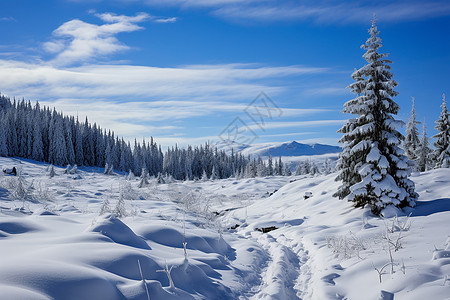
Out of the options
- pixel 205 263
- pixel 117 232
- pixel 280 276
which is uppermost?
pixel 117 232

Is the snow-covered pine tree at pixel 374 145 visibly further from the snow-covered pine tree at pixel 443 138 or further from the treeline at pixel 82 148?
the treeline at pixel 82 148

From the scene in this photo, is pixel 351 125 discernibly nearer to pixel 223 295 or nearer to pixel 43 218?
pixel 223 295

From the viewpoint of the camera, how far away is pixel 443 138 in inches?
1091

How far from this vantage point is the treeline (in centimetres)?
6538

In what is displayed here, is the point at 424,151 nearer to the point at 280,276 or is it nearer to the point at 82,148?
the point at 280,276

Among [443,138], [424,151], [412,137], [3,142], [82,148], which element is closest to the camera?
[443,138]

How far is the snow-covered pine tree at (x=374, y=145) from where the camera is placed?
11609 mm

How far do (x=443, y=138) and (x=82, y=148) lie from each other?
76.5m

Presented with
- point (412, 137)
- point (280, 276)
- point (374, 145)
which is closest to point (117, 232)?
point (280, 276)

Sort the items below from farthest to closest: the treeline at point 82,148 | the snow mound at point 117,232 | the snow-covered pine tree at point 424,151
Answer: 1. the treeline at point 82,148
2. the snow-covered pine tree at point 424,151
3. the snow mound at point 117,232

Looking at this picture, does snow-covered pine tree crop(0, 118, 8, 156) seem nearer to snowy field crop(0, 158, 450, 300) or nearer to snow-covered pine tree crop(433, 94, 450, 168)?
snowy field crop(0, 158, 450, 300)

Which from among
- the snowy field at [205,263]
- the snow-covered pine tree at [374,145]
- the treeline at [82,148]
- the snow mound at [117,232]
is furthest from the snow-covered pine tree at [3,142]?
the snow-covered pine tree at [374,145]

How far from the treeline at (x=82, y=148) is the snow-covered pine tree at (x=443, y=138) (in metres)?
33.6

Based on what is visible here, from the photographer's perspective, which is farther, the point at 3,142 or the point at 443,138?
the point at 3,142
